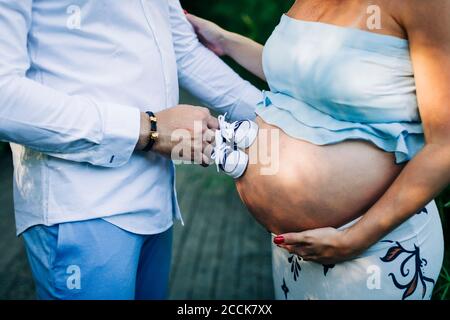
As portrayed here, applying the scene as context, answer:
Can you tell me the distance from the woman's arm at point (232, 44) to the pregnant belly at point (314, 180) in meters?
0.46

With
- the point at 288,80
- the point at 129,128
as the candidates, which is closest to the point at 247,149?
the point at 288,80

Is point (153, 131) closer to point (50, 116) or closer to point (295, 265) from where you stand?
point (50, 116)

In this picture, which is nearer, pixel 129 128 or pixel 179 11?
pixel 129 128

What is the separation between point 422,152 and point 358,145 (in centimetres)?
17

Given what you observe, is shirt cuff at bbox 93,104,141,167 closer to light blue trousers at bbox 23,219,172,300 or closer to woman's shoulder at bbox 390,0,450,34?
light blue trousers at bbox 23,219,172,300

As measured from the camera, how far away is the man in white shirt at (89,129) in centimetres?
147

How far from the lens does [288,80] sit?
1.65 meters

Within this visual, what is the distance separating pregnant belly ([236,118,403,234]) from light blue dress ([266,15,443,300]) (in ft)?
0.11

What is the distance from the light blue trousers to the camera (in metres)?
1.61

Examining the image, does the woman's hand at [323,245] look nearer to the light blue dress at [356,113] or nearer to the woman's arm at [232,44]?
the light blue dress at [356,113]

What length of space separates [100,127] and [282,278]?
2.51ft

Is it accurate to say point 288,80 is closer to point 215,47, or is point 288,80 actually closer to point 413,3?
point 413,3

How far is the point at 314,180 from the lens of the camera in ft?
5.20

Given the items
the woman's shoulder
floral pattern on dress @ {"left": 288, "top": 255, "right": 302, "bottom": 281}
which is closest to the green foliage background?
floral pattern on dress @ {"left": 288, "top": 255, "right": 302, "bottom": 281}
